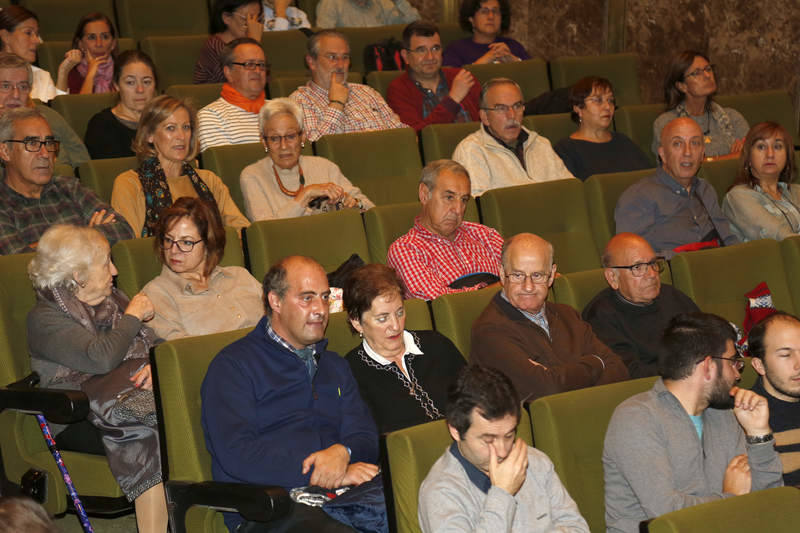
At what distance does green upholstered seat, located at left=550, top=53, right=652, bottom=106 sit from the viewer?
19.3 ft

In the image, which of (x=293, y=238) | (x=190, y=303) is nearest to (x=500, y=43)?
(x=293, y=238)

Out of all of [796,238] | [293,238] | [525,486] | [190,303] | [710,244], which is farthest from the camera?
[710,244]

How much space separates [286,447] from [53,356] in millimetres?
803

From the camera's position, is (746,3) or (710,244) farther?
(746,3)

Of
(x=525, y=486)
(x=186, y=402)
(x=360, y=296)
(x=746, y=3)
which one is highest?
(x=746, y=3)

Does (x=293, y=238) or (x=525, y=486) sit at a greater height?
(x=293, y=238)

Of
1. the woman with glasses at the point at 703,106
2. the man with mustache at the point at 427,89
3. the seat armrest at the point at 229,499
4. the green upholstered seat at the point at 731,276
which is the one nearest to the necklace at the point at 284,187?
the man with mustache at the point at 427,89

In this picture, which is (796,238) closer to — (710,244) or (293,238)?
(710,244)

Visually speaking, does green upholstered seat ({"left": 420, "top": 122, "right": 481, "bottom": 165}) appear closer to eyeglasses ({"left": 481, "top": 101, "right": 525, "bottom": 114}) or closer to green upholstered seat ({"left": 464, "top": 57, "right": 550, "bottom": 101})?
eyeglasses ({"left": 481, "top": 101, "right": 525, "bottom": 114})

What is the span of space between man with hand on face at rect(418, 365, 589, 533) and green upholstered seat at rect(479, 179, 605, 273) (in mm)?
1849

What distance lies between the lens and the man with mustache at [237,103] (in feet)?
15.4

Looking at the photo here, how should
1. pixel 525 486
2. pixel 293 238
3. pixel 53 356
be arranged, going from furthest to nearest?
1. pixel 293 238
2. pixel 53 356
3. pixel 525 486

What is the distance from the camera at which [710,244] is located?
4223mm

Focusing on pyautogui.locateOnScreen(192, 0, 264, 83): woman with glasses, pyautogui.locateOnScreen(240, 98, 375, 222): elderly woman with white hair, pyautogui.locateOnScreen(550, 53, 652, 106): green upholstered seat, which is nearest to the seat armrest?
pyautogui.locateOnScreen(240, 98, 375, 222): elderly woman with white hair
